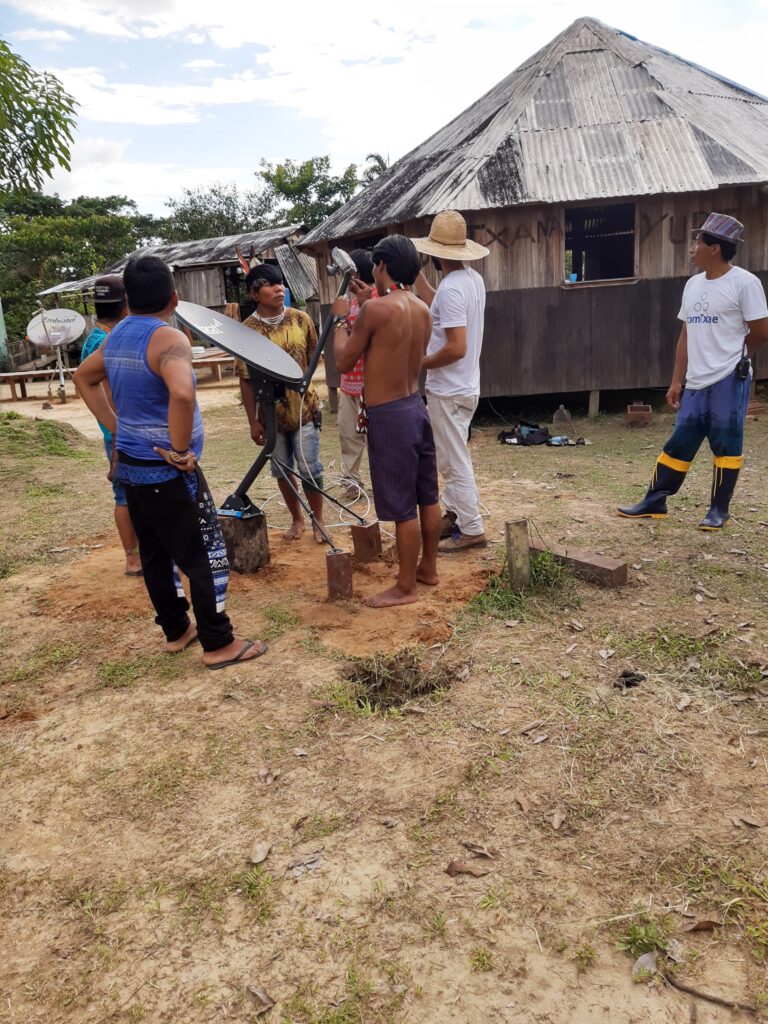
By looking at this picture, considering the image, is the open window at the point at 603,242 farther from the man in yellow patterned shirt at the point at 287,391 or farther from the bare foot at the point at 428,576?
the bare foot at the point at 428,576

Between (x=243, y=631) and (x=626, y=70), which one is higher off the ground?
(x=626, y=70)

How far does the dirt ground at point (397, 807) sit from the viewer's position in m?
2.00

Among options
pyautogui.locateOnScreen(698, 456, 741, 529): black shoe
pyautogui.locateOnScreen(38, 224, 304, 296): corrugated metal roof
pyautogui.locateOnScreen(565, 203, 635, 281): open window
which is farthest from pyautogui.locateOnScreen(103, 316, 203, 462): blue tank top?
pyautogui.locateOnScreen(38, 224, 304, 296): corrugated metal roof

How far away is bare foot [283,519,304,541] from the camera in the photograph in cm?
567

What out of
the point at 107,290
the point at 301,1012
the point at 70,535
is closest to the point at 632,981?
the point at 301,1012

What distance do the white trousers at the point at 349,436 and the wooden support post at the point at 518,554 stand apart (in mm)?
2409

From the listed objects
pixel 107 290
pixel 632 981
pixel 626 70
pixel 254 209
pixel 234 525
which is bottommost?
pixel 632 981

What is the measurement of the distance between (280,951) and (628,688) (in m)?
1.96

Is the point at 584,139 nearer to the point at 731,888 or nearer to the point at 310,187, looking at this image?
the point at 731,888

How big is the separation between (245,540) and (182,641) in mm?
1054

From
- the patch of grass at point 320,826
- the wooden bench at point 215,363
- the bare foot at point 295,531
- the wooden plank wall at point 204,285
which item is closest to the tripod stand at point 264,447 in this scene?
the bare foot at point 295,531

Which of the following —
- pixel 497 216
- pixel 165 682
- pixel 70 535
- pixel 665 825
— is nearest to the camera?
pixel 665 825

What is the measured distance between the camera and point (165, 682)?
3.63m

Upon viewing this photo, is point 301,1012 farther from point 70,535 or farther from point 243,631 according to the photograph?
point 70,535
